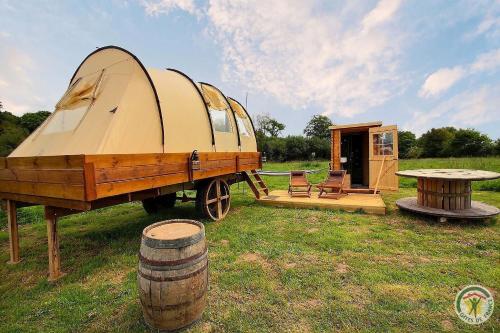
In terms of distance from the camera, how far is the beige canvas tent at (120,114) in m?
4.00

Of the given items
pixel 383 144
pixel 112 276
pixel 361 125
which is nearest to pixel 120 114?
pixel 112 276

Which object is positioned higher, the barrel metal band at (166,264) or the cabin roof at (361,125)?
the cabin roof at (361,125)

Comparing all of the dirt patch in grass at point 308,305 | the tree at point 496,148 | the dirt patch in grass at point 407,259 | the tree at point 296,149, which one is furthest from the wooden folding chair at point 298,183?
the tree at point 496,148

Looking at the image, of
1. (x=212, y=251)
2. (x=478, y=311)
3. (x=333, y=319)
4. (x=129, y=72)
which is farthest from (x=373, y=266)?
(x=129, y=72)

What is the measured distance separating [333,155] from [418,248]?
19.9 feet

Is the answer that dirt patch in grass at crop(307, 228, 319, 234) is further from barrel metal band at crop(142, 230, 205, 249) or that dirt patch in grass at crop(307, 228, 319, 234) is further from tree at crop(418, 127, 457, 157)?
tree at crop(418, 127, 457, 157)

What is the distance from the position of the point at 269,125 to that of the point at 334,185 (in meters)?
51.9

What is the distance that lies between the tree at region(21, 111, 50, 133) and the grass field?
3801 cm

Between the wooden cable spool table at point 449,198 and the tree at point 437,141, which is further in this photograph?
the tree at point 437,141

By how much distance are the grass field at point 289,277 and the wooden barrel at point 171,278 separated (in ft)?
0.98

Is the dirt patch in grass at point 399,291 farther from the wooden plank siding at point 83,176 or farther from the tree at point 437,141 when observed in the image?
the tree at point 437,141

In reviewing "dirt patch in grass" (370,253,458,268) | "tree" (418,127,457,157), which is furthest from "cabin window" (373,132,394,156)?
"tree" (418,127,457,157)

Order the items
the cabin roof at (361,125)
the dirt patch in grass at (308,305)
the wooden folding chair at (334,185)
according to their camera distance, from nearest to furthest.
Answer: the dirt patch in grass at (308,305) < the wooden folding chair at (334,185) < the cabin roof at (361,125)

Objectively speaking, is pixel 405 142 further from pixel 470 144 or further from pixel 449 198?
pixel 449 198
